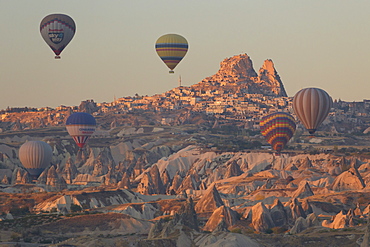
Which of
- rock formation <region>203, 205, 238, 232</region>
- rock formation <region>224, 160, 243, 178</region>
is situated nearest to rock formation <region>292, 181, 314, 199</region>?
rock formation <region>203, 205, 238, 232</region>

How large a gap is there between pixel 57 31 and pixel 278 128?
5084cm

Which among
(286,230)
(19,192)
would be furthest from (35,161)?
(286,230)

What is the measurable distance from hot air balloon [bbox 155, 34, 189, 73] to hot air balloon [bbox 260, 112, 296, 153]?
22327mm

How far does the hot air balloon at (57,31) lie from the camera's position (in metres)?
153

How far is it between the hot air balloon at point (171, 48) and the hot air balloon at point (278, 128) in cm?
2233

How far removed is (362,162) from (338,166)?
406 inches

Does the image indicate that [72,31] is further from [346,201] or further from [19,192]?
[346,201]

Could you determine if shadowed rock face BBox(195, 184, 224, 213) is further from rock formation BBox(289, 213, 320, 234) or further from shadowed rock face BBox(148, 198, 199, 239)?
shadowed rock face BBox(148, 198, 199, 239)

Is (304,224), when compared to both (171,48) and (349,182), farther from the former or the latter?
(171,48)

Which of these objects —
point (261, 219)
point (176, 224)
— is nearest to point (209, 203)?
point (261, 219)

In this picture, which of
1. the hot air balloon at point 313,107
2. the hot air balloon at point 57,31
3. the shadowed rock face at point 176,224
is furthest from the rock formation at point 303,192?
the hot air balloon at point 57,31

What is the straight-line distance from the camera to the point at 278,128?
7308 inches

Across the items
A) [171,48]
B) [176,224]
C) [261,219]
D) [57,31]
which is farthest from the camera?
[171,48]

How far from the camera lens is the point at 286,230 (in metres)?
119
